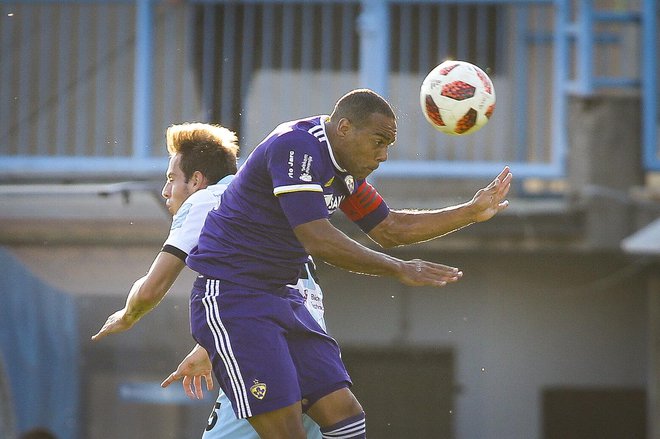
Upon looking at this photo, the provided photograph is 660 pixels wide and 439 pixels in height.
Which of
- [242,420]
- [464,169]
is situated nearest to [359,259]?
[242,420]

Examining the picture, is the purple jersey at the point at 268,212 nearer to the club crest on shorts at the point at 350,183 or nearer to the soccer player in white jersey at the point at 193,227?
the club crest on shorts at the point at 350,183

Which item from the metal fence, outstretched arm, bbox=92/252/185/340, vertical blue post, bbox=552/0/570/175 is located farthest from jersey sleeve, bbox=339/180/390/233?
vertical blue post, bbox=552/0/570/175

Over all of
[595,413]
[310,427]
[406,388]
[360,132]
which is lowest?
[595,413]

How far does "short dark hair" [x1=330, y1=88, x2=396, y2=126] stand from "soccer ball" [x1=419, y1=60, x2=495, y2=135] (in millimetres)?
785

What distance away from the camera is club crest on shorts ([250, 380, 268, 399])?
Answer: 574 centimetres

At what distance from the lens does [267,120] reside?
1134cm

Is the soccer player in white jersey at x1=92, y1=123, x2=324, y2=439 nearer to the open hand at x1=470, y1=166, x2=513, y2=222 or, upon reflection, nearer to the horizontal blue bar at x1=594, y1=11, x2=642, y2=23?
the open hand at x1=470, y1=166, x2=513, y2=222

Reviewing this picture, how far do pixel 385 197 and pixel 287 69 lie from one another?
4.51 feet

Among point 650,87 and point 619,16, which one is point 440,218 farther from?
point 619,16

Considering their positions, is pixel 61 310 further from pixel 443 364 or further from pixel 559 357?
pixel 559 357

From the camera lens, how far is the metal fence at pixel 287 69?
11.0 meters

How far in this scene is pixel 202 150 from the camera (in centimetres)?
669

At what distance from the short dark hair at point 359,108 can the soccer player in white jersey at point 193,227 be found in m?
0.84

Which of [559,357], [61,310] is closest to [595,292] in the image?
[559,357]
